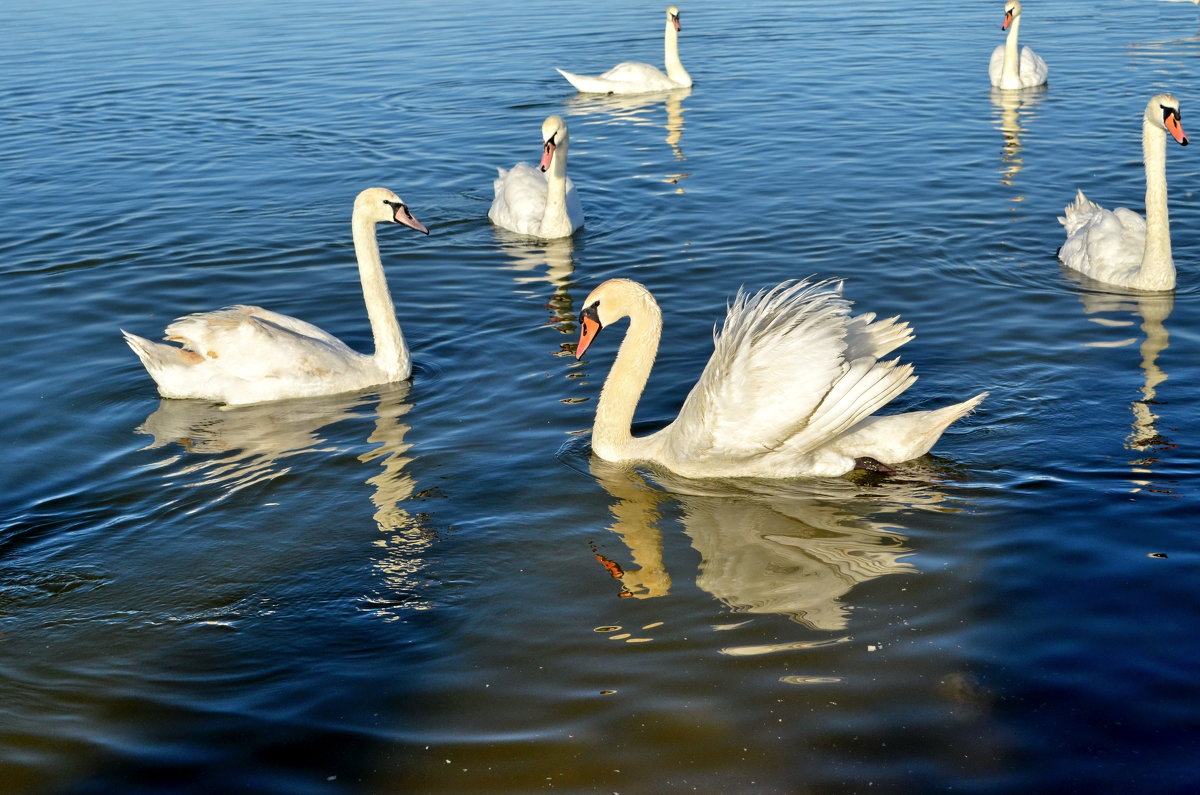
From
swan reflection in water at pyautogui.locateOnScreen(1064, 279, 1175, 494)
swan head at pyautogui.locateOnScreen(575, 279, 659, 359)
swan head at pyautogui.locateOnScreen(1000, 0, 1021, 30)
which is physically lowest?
swan reflection in water at pyautogui.locateOnScreen(1064, 279, 1175, 494)

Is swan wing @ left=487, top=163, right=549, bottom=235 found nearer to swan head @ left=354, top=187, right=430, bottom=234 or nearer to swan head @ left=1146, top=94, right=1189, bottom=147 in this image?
swan head @ left=354, top=187, right=430, bottom=234

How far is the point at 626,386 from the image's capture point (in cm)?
806

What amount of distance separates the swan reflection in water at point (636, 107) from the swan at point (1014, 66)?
16.0ft

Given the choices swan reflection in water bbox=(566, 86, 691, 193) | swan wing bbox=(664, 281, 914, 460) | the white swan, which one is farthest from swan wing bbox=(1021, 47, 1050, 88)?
swan wing bbox=(664, 281, 914, 460)

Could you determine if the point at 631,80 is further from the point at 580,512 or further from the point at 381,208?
the point at 580,512

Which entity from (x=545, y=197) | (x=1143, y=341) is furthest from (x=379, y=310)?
(x=1143, y=341)

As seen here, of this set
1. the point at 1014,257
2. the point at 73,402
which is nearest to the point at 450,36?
the point at 1014,257

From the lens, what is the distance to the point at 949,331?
1013 centimetres

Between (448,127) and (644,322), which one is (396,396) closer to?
(644,322)

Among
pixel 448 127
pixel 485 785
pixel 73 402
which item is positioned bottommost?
pixel 485 785

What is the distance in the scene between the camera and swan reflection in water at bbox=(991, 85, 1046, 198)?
15.4 m

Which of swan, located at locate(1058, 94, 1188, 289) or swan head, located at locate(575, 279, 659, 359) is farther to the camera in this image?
swan, located at locate(1058, 94, 1188, 289)

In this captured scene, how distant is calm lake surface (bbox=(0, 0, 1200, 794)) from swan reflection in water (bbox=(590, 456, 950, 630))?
24 millimetres

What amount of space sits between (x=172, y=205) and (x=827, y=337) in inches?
394
